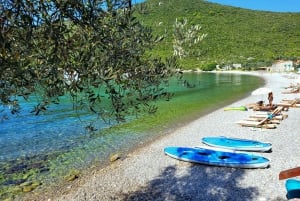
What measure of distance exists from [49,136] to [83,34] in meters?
17.7

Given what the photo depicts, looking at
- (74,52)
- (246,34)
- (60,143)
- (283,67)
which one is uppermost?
(246,34)

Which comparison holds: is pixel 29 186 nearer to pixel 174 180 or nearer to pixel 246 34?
pixel 174 180

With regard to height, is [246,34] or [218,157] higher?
[246,34]

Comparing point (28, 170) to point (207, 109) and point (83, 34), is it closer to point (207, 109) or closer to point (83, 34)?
point (83, 34)

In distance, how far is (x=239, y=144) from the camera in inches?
566

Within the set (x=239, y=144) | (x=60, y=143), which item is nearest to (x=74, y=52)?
(x=239, y=144)

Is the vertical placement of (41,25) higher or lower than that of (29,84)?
higher

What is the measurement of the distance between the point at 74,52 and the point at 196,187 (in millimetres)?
7510

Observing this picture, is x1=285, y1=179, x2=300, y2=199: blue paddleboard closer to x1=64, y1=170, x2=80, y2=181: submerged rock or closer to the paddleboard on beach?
the paddleboard on beach

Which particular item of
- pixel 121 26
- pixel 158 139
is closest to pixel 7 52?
pixel 121 26

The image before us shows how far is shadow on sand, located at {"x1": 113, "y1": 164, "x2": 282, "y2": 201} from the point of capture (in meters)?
9.55

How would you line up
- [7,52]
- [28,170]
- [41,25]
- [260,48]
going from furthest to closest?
[260,48] < [28,170] < [41,25] < [7,52]

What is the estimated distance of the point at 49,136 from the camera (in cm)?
2045

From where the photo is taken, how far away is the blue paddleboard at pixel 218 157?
1159 centimetres
